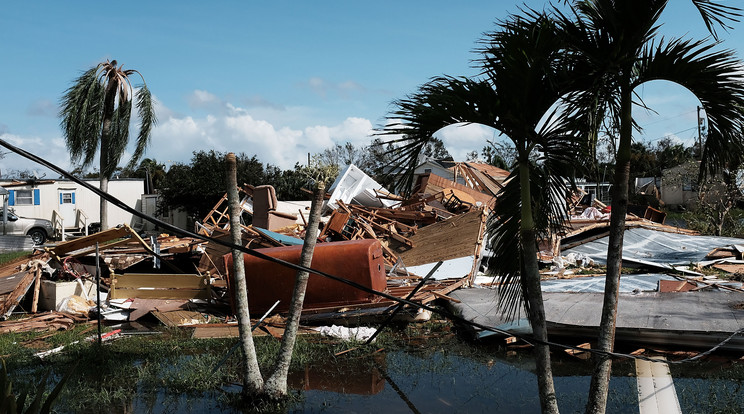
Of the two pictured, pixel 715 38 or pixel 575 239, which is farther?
pixel 575 239

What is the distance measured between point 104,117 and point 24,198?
16.3m

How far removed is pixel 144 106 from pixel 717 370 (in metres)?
18.2

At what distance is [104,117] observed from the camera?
65.0 feet

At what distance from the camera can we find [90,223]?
33406 millimetres

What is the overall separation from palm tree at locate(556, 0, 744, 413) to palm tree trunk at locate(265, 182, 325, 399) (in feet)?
8.90

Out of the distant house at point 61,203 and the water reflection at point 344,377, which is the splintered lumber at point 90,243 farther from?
the distant house at point 61,203

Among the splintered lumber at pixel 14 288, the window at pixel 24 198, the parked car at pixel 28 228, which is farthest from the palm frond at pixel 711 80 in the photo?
the window at pixel 24 198

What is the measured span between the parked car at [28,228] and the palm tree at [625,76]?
2744cm

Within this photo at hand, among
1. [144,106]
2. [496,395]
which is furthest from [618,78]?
[144,106]

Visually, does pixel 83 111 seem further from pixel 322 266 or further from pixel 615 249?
pixel 615 249

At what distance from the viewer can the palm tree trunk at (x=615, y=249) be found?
15.0ft

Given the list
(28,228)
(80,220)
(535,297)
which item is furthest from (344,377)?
(80,220)

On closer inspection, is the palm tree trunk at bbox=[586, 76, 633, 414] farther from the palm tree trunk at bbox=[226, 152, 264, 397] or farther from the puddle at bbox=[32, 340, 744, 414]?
the palm tree trunk at bbox=[226, 152, 264, 397]

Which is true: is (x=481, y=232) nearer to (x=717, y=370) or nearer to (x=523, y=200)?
(x=717, y=370)
